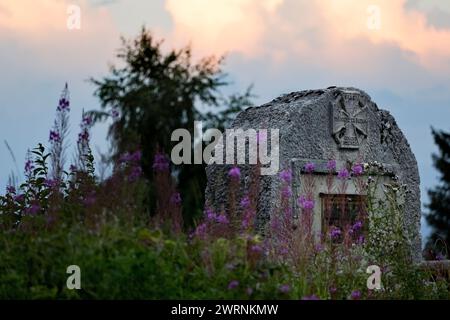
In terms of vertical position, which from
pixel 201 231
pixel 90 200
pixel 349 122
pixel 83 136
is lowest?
pixel 201 231

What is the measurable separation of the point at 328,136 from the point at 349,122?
1.33ft

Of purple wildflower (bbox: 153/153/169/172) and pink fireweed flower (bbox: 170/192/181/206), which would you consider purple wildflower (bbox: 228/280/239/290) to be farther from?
purple wildflower (bbox: 153/153/169/172)

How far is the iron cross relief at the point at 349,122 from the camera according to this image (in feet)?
33.3

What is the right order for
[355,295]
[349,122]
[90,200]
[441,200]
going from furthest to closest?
[441,200] < [349,122] < [355,295] < [90,200]

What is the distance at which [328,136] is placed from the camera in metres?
10.1

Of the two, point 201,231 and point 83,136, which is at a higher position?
point 83,136

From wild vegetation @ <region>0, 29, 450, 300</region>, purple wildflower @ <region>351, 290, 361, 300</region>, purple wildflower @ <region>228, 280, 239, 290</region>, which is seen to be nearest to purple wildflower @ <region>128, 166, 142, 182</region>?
wild vegetation @ <region>0, 29, 450, 300</region>

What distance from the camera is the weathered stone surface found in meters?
9.69

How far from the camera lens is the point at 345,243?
26.2 feet

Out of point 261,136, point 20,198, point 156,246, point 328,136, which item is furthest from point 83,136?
Result: point 328,136

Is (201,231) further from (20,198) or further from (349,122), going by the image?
(349,122)

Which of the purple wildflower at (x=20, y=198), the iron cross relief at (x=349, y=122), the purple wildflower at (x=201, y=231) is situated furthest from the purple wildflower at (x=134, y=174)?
the iron cross relief at (x=349, y=122)
